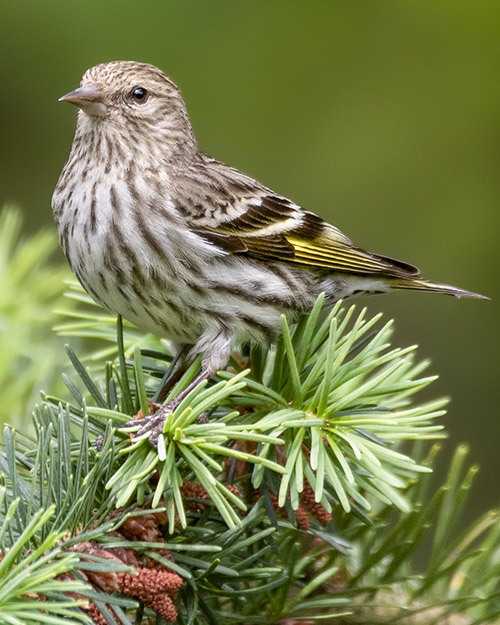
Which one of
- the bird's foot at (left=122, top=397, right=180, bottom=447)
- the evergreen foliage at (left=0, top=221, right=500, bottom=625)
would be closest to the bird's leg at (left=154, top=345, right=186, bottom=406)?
the evergreen foliage at (left=0, top=221, right=500, bottom=625)

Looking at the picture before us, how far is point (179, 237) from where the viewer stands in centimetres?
204

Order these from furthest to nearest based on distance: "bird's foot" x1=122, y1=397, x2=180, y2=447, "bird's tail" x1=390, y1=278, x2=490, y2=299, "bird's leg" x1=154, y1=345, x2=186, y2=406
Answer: "bird's tail" x1=390, y1=278, x2=490, y2=299 → "bird's leg" x1=154, y1=345, x2=186, y2=406 → "bird's foot" x1=122, y1=397, x2=180, y2=447

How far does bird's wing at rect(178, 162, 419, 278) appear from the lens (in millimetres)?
2150

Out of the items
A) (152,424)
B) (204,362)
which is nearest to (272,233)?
(204,362)

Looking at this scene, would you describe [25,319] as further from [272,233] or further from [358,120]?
[358,120]

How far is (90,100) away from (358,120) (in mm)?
1349

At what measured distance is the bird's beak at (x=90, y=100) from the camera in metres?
2.06

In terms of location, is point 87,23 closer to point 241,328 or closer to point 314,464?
point 241,328

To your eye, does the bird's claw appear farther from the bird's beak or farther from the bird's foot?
the bird's beak

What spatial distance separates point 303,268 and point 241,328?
1.10 feet

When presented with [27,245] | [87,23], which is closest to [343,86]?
[87,23]

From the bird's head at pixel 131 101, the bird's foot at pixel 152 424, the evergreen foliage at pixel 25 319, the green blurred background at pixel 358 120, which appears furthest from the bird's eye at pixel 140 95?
the bird's foot at pixel 152 424

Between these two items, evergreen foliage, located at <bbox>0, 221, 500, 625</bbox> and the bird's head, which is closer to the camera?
evergreen foliage, located at <bbox>0, 221, 500, 625</bbox>

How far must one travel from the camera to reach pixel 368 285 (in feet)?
7.55
